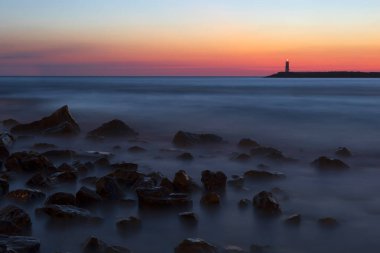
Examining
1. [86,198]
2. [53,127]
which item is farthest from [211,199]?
[53,127]

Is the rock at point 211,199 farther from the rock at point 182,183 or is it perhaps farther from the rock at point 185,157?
the rock at point 185,157

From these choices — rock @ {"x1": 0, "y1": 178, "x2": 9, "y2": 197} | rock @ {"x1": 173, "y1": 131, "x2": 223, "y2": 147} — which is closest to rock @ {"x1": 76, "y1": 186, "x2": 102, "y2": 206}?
rock @ {"x1": 0, "y1": 178, "x2": 9, "y2": 197}

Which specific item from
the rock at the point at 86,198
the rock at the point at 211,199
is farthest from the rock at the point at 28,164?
the rock at the point at 211,199

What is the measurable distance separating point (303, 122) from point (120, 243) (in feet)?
43.8

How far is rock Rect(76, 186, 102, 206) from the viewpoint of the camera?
18.5 ft

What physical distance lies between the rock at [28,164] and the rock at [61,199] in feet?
6.24

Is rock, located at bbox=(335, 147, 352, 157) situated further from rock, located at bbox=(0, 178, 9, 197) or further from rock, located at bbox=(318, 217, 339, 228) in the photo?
rock, located at bbox=(0, 178, 9, 197)

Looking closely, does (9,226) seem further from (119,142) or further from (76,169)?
(119,142)

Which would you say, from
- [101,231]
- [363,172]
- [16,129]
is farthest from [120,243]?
[16,129]

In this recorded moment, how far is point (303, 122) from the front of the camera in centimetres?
1698

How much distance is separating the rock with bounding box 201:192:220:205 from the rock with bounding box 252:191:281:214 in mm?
507

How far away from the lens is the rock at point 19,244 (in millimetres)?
3967

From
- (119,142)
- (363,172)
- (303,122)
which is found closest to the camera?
(363,172)

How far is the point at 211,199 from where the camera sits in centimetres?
590
